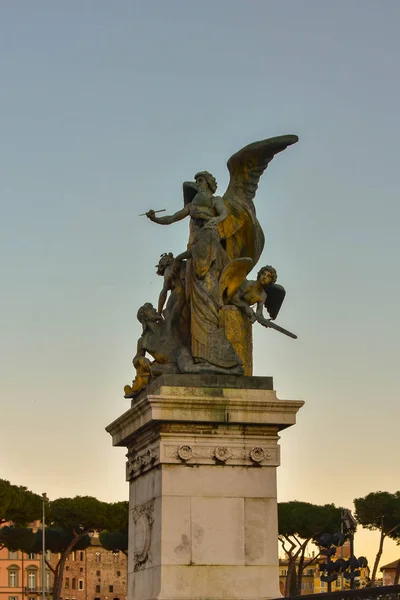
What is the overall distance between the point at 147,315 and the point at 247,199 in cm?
193

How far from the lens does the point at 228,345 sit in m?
15.6

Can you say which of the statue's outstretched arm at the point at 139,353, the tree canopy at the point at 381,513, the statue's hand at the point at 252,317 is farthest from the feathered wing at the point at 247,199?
the tree canopy at the point at 381,513

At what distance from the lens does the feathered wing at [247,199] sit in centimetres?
1645

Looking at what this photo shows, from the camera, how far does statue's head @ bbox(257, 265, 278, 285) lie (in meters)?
16.1

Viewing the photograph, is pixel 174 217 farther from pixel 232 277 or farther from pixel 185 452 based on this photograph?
pixel 185 452

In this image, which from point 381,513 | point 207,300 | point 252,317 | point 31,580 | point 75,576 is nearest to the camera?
point 207,300

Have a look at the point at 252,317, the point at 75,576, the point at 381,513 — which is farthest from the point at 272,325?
the point at 75,576

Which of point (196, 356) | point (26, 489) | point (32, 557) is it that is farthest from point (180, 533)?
point (32, 557)

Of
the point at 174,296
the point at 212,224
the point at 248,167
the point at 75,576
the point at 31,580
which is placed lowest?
the point at 31,580

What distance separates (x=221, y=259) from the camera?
52.9 feet

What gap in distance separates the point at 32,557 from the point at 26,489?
55.4 m

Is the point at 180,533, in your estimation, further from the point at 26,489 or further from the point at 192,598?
the point at 26,489

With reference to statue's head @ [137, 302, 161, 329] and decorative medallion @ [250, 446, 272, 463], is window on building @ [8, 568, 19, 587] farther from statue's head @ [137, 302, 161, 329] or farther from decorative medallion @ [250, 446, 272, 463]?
decorative medallion @ [250, 446, 272, 463]

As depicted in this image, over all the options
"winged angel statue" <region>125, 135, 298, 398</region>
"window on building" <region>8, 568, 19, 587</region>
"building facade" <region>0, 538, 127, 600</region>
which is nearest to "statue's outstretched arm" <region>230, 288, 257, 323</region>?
"winged angel statue" <region>125, 135, 298, 398</region>
